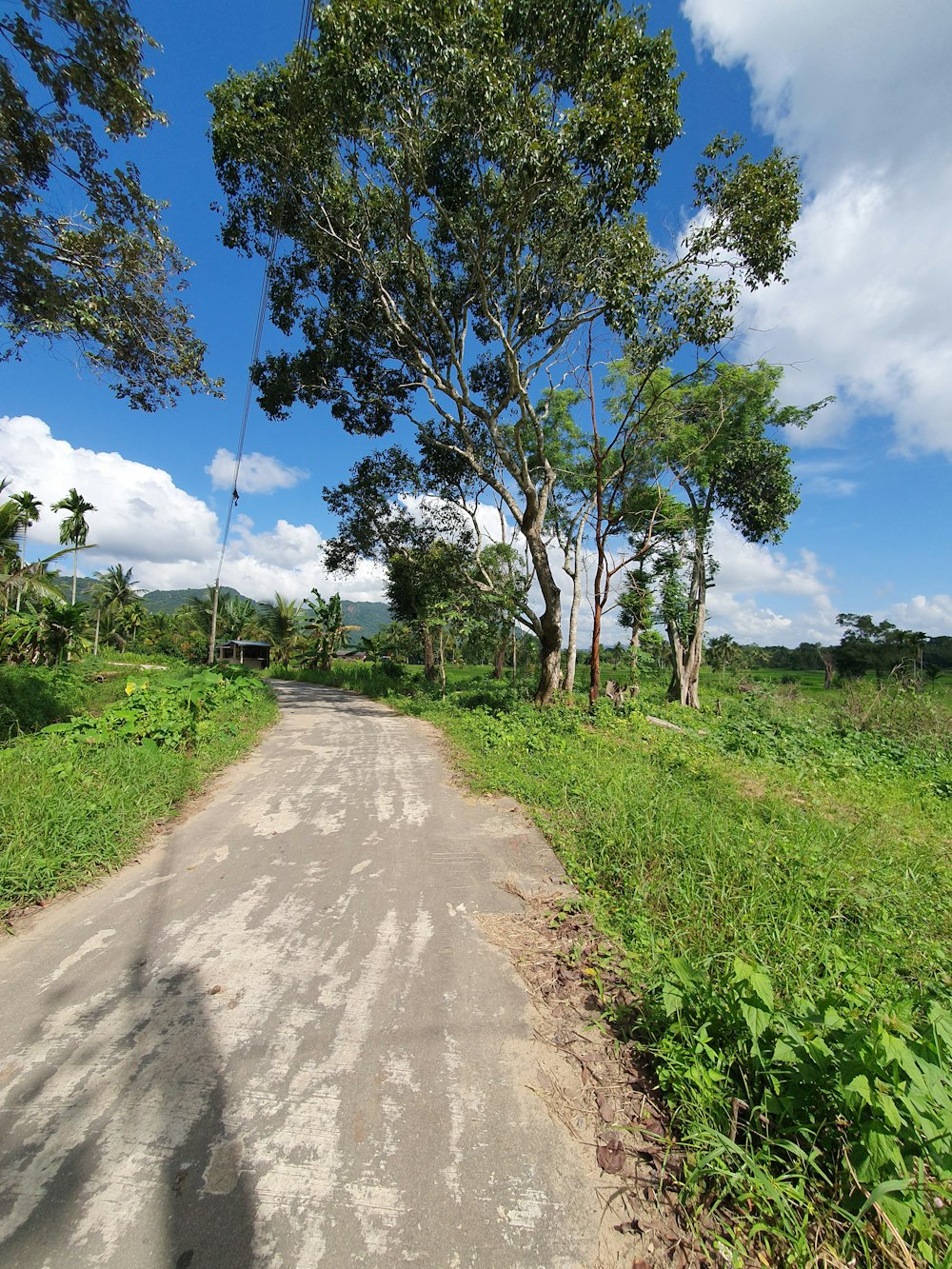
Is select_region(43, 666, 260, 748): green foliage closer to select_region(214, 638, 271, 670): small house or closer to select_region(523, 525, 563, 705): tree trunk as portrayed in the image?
select_region(523, 525, 563, 705): tree trunk

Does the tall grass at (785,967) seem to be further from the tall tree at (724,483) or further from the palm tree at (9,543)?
the palm tree at (9,543)

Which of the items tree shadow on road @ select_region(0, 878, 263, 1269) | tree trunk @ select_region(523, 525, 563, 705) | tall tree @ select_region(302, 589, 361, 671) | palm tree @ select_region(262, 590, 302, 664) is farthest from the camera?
palm tree @ select_region(262, 590, 302, 664)

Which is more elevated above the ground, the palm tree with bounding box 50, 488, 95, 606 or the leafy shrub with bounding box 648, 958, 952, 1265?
the palm tree with bounding box 50, 488, 95, 606

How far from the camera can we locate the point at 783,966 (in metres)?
2.57

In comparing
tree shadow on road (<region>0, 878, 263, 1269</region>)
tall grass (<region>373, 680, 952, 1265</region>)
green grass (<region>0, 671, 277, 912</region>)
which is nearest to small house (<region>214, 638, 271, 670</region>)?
green grass (<region>0, 671, 277, 912</region>)

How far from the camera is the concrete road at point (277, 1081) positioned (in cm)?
154

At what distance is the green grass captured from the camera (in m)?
3.57

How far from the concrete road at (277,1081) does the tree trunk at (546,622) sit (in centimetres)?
792

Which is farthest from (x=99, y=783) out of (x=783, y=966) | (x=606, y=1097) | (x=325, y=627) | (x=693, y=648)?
(x=325, y=627)

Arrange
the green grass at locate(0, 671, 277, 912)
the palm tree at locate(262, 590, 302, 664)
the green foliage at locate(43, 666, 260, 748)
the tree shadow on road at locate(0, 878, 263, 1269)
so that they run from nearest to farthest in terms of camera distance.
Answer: the tree shadow on road at locate(0, 878, 263, 1269) → the green grass at locate(0, 671, 277, 912) → the green foliage at locate(43, 666, 260, 748) → the palm tree at locate(262, 590, 302, 664)

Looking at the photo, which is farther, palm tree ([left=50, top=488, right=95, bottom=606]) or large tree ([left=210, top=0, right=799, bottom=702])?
palm tree ([left=50, top=488, right=95, bottom=606])

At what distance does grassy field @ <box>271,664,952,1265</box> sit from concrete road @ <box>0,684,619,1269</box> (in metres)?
0.53

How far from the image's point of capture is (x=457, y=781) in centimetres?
629

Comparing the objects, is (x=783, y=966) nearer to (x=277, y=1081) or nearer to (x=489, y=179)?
(x=277, y=1081)
